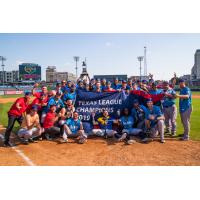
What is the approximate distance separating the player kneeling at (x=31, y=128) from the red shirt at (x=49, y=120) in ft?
0.82

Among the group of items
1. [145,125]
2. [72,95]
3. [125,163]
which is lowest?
[125,163]

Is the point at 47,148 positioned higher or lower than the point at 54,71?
lower

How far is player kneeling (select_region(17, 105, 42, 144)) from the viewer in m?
7.88

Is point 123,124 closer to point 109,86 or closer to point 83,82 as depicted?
point 109,86

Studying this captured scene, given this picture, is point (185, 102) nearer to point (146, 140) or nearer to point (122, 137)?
point (146, 140)

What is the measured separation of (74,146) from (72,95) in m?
2.42

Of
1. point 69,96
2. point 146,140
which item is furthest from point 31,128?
point 146,140

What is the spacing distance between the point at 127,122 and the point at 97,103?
1.51 meters

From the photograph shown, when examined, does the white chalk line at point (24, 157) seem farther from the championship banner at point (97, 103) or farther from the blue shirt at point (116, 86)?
the blue shirt at point (116, 86)

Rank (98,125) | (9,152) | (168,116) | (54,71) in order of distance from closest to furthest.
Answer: (9,152)
(98,125)
(168,116)
(54,71)

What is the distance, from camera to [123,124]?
8258 millimetres

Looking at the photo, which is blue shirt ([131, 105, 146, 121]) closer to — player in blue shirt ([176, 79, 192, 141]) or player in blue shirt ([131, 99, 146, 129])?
player in blue shirt ([131, 99, 146, 129])

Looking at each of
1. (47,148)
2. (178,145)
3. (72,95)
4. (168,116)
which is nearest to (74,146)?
(47,148)

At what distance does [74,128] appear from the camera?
8.20m
